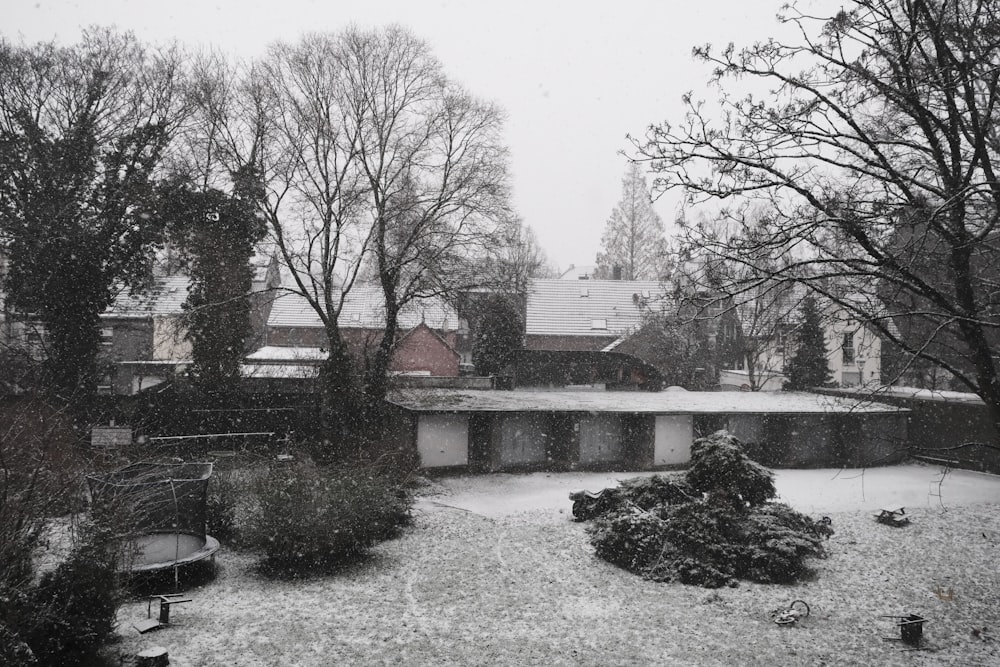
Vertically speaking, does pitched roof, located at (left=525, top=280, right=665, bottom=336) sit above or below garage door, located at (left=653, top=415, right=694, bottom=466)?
above

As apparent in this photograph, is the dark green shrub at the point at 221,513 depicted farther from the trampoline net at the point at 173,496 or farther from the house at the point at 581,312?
the house at the point at 581,312

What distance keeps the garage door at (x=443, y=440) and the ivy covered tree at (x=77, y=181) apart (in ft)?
37.6

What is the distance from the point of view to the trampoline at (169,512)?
410 inches

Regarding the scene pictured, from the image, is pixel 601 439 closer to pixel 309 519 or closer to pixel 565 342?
pixel 309 519

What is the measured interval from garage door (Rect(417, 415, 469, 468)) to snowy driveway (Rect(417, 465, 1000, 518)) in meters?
0.85

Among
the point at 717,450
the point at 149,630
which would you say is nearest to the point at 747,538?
the point at 717,450

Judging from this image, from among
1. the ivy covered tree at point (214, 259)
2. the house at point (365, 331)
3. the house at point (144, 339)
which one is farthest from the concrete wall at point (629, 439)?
the house at point (365, 331)

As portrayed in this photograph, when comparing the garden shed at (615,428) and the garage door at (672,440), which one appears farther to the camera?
the garage door at (672,440)

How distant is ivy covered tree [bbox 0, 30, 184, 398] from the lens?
2155 centimetres

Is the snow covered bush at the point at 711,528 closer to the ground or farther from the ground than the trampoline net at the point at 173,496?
closer to the ground

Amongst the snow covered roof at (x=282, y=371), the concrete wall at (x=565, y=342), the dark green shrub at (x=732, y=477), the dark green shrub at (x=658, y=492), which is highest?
the concrete wall at (x=565, y=342)

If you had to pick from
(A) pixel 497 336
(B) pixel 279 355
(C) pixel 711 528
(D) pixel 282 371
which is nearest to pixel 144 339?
(B) pixel 279 355

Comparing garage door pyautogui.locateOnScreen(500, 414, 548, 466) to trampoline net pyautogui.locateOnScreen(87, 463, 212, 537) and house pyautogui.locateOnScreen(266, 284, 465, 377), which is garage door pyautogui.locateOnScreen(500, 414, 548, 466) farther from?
house pyautogui.locateOnScreen(266, 284, 465, 377)

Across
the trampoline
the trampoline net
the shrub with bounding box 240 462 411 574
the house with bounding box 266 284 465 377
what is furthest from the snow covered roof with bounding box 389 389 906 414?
the house with bounding box 266 284 465 377
